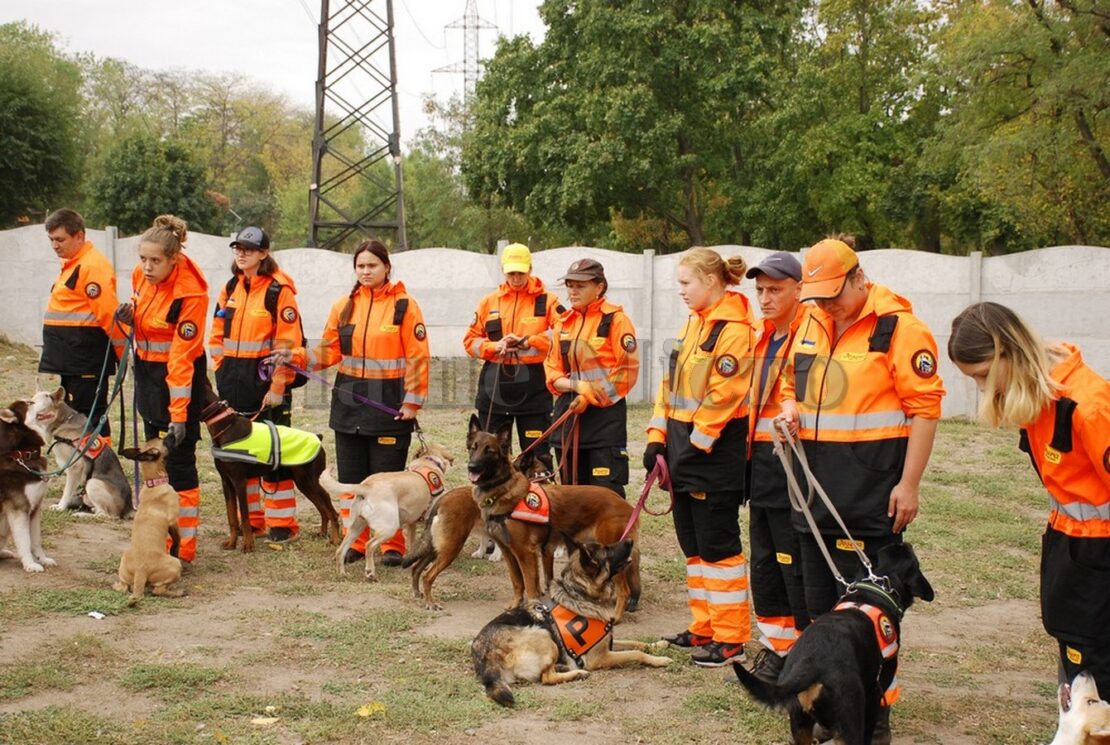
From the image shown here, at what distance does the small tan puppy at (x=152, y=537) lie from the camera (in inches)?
247

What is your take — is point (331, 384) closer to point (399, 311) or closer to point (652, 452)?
point (399, 311)

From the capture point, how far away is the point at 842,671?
12.2ft

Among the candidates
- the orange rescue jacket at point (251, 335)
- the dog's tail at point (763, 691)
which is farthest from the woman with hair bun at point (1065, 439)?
the orange rescue jacket at point (251, 335)

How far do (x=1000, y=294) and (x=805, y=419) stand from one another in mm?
12875

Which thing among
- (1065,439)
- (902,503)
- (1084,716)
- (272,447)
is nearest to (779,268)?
(902,503)

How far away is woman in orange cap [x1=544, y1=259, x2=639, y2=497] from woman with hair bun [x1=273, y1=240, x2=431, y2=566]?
A: 1060 mm

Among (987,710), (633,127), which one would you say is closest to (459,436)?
(987,710)

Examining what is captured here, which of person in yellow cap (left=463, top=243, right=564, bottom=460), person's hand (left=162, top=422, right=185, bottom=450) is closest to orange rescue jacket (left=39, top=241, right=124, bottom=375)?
person's hand (left=162, top=422, right=185, bottom=450)

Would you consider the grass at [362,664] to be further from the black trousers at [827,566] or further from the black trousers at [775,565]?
the black trousers at [827,566]

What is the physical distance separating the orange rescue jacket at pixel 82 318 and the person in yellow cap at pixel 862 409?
5.65m

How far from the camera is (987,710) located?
4781 millimetres

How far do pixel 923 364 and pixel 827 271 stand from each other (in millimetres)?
536

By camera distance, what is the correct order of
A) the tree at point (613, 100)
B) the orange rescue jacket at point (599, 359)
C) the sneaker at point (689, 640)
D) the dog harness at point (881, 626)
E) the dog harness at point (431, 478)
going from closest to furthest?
the dog harness at point (881, 626) < the sneaker at point (689, 640) < the orange rescue jacket at point (599, 359) < the dog harness at point (431, 478) < the tree at point (613, 100)

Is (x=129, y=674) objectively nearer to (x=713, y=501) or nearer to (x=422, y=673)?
(x=422, y=673)
